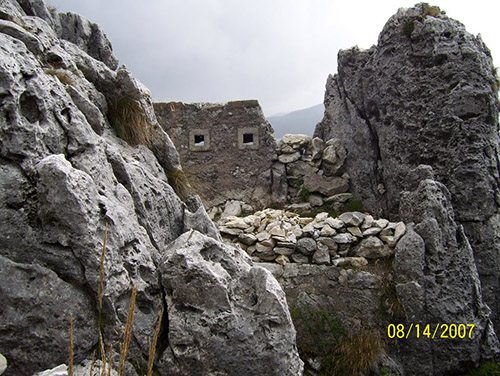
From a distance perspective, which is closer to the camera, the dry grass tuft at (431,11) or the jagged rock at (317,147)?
the dry grass tuft at (431,11)

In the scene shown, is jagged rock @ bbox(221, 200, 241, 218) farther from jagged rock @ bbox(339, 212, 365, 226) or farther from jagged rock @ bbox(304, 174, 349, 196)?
jagged rock @ bbox(339, 212, 365, 226)

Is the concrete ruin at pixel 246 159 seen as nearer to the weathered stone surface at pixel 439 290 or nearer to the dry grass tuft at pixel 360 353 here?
the weathered stone surface at pixel 439 290

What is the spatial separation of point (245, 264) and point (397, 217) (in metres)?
4.82

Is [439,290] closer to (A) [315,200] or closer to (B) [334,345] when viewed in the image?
(B) [334,345]

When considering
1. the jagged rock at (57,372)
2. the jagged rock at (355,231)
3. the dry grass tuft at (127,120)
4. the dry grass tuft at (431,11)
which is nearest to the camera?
the jagged rock at (57,372)

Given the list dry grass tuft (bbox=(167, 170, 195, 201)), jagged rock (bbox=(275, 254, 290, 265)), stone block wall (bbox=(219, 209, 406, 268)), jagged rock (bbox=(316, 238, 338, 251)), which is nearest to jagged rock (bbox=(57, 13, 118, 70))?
dry grass tuft (bbox=(167, 170, 195, 201))

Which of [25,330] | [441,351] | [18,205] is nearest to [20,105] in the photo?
[18,205]

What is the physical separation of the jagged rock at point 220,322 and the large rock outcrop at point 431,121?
3.93 m

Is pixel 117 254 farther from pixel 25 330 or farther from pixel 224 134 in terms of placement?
pixel 224 134

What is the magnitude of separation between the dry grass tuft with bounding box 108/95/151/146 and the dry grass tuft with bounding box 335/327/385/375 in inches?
155

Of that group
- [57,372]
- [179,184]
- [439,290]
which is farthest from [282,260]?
[57,372]

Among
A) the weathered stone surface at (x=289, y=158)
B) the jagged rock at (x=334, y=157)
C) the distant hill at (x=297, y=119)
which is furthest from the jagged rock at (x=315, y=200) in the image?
the distant hill at (x=297, y=119)
